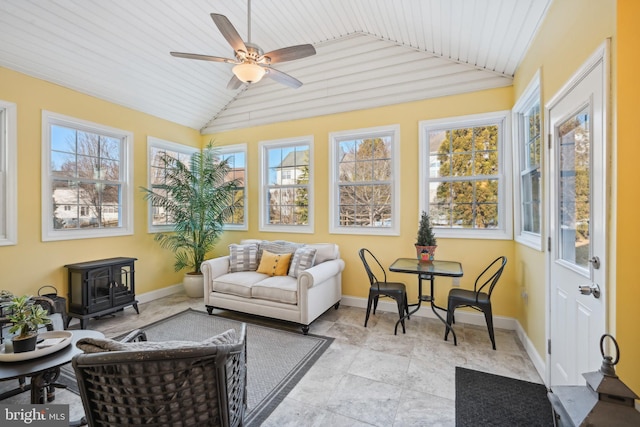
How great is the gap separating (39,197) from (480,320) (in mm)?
5590

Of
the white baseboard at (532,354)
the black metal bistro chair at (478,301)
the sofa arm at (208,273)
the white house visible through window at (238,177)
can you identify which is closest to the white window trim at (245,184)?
the white house visible through window at (238,177)

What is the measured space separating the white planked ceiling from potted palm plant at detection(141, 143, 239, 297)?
1.02 meters

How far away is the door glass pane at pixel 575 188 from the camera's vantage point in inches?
66.9

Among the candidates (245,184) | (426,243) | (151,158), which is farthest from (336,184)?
(151,158)

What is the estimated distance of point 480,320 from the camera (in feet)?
11.5

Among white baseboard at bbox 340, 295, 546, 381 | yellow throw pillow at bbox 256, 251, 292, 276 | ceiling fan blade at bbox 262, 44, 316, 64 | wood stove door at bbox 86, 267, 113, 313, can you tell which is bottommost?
white baseboard at bbox 340, 295, 546, 381

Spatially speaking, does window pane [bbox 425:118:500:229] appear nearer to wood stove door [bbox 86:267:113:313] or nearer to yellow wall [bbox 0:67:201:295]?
wood stove door [bbox 86:267:113:313]

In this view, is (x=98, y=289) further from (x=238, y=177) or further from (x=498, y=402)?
(x=498, y=402)

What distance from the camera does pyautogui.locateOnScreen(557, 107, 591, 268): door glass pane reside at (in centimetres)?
170

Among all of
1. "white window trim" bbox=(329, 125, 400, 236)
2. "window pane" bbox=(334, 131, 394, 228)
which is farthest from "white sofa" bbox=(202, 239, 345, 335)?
"window pane" bbox=(334, 131, 394, 228)

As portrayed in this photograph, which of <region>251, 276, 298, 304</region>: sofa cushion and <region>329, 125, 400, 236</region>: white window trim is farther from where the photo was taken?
<region>329, 125, 400, 236</region>: white window trim

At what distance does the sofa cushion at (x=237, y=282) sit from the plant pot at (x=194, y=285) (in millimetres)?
921

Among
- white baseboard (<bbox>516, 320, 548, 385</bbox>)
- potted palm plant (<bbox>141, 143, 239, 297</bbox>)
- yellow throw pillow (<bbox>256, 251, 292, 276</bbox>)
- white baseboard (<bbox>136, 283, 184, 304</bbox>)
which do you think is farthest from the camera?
potted palm plant (<bbox>141, 143, 239, 297</bbox>)

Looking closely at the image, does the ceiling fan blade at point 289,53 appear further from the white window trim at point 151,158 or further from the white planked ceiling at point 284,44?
the white window trim at point 151,158
